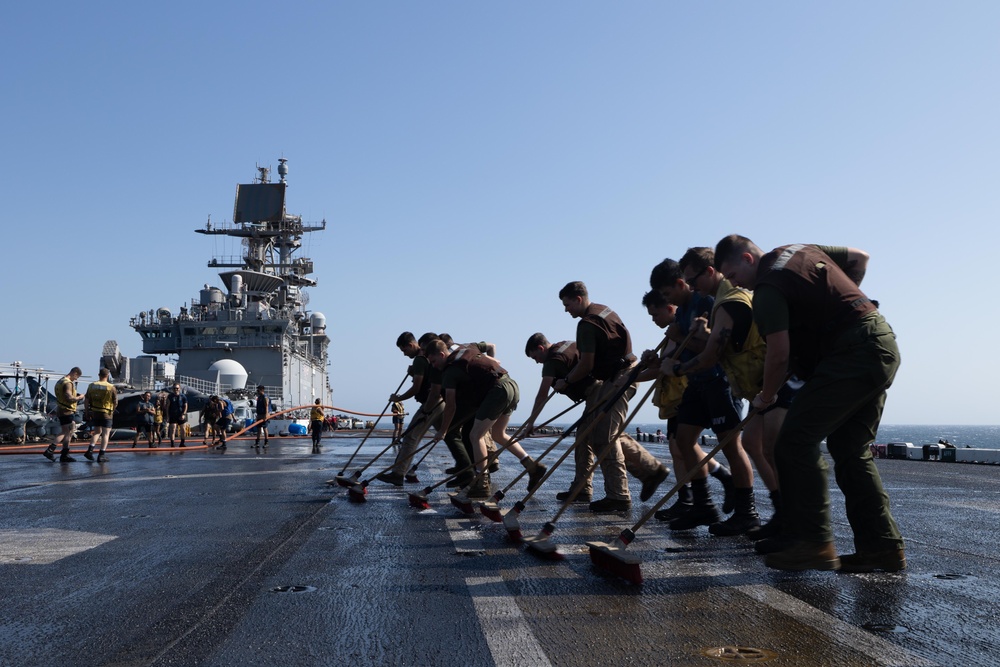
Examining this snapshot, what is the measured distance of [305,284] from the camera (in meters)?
66.6

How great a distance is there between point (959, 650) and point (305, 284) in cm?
6658

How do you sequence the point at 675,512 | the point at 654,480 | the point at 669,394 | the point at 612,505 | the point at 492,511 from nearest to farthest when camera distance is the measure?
1. the point at 492,511
2. the point at 675,512
3. the point at 669,394
4. the point at 612,505
5. the point at 654,480

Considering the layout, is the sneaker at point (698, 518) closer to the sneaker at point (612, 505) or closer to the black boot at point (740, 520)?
the black boot at point (740, 520)

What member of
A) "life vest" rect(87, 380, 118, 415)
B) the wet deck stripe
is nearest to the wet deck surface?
the wet deck stripe

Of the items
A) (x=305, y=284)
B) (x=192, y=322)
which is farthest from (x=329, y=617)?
(x=305, y=284)

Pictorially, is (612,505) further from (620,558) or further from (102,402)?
(102,402)

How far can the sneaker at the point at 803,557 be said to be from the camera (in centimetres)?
362

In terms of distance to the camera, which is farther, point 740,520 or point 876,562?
point 740,520

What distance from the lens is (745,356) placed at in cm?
496

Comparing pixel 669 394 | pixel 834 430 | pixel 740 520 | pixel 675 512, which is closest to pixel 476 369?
pixel 669 394

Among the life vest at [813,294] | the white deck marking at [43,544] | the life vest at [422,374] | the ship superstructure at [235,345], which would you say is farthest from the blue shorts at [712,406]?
the ship superstructure at [235,345]

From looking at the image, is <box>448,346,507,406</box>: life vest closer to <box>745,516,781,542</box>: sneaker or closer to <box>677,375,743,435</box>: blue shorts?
<box>677,375,743,435</box>: blue shorts

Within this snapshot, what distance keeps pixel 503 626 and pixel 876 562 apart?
196 centimetres

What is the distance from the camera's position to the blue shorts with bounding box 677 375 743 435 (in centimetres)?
562
